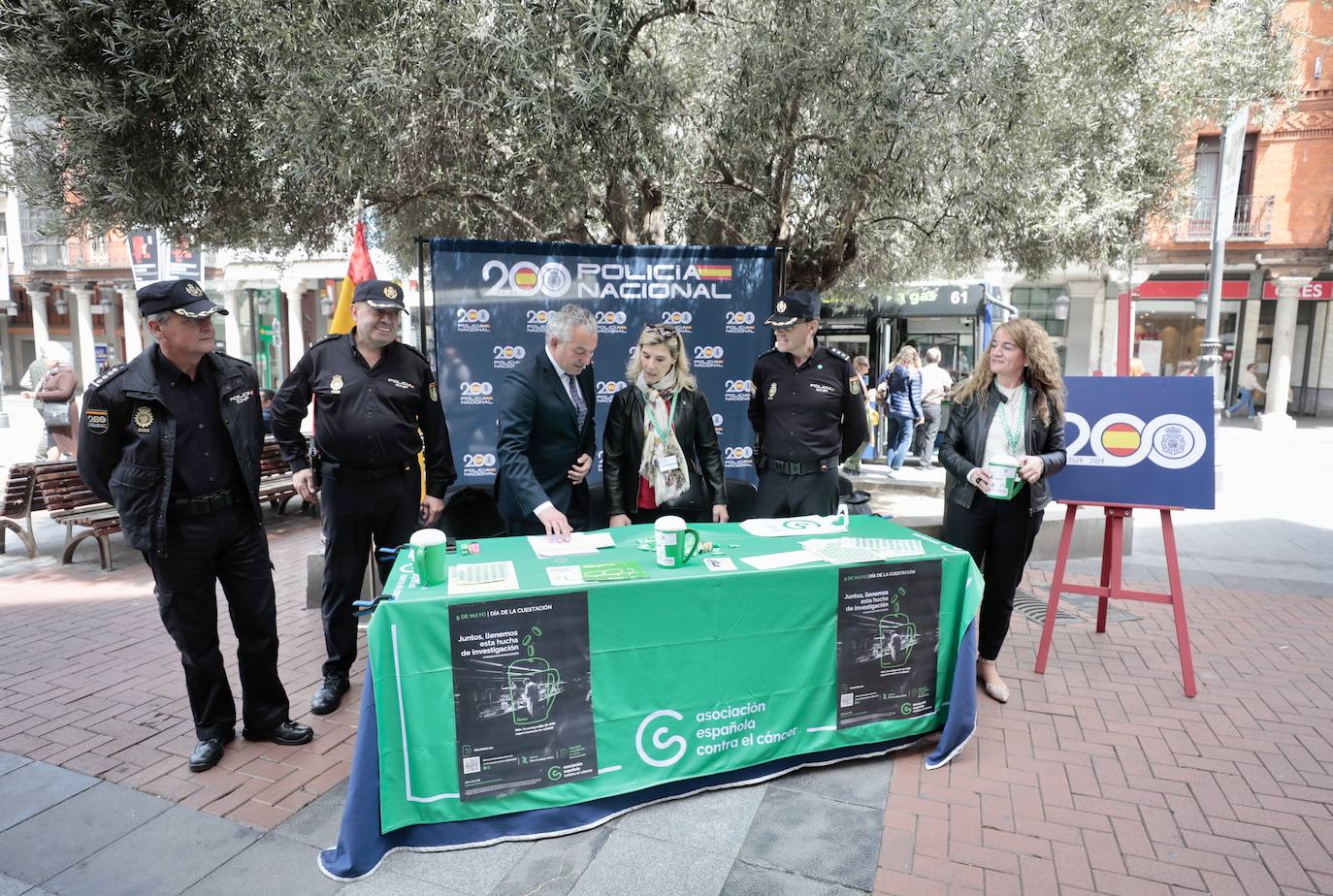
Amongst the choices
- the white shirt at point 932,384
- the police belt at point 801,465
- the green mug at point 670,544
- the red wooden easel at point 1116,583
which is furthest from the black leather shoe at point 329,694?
the white shirt at point 932,384

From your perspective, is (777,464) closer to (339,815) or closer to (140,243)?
(339,815)

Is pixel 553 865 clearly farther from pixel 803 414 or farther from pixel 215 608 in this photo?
pixel 803 414

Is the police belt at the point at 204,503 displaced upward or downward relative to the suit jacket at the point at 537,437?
downward

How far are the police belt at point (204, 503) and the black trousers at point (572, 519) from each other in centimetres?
124

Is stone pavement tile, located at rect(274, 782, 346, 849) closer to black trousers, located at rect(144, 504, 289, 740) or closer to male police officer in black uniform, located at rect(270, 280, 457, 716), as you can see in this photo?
black trousers, located at rect(144, 504, 289, 740)

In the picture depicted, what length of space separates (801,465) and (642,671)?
1.71 m

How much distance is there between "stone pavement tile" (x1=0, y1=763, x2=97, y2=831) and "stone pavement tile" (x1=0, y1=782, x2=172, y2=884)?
0.15ft

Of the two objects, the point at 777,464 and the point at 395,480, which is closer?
the point at 395,480

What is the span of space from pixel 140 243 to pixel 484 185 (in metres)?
3.14

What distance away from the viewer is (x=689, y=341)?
19.1 feet

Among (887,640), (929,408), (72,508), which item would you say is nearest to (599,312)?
(887,640)

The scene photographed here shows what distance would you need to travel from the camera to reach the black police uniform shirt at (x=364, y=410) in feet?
11.6

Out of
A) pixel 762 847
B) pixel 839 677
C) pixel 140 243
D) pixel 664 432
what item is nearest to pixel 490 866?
pixel 762 847

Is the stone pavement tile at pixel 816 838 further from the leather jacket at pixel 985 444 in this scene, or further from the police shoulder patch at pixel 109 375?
the police shoulder patch at pixel 109 375
